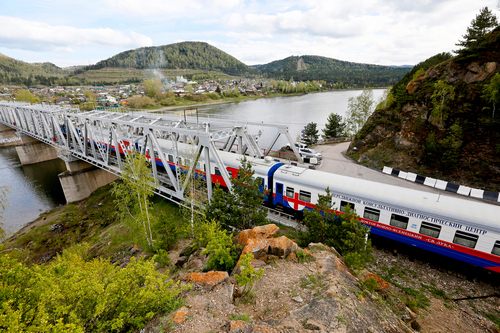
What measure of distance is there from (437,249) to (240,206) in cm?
1112

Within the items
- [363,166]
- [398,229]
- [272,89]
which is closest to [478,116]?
[363,166]

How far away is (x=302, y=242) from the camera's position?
1151cm

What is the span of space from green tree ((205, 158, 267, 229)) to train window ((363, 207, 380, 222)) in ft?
21.8

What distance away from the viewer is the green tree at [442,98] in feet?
84.4

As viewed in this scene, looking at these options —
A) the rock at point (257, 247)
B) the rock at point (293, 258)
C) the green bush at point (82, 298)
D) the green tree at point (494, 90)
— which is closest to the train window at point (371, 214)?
the rock at point (293, 258)

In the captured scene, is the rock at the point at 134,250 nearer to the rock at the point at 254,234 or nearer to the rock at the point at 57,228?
the rock at the point at 254,234

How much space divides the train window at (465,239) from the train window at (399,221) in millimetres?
2184

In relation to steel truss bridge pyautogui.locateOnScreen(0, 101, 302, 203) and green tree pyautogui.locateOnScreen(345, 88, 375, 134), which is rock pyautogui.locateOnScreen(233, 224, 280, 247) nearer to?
steel truss bridge pyautogui.locateOnScreen(0, 101, 302, 203)

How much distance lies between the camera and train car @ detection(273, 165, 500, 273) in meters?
11.0

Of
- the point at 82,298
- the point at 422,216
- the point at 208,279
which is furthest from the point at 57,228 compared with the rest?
the point at 422,216

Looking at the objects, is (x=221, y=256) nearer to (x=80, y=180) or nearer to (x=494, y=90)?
(x=494, y=90)

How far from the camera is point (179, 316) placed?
6.00m

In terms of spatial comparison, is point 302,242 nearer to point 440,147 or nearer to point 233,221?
point 233,221

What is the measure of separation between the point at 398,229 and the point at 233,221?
31.8ft
